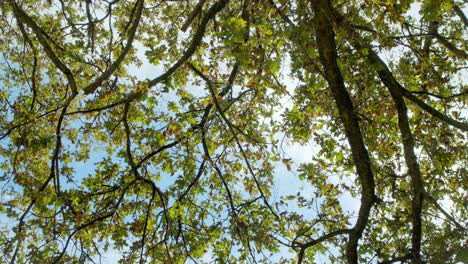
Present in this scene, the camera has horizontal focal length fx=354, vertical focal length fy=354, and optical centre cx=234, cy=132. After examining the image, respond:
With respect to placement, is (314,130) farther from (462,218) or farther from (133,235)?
(133,235)

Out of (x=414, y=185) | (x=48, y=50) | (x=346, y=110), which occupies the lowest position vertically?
(x=414, y=185)

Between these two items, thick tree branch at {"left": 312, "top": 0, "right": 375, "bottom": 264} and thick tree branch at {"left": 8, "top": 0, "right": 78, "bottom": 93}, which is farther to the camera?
thick tree branch at {"left": 8, "top": 0, "right": 78, "bottom": 93}

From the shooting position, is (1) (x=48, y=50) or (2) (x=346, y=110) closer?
(1) (x=48, y=50)

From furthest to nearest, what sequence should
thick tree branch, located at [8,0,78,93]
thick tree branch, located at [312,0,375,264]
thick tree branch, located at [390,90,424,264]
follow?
thick tree branch, located at [390,90,424,264]
thick tree branch, located at [8,0,78,93]
thick tree branch, located at [312,0,375,264]

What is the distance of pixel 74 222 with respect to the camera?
17.8 ft

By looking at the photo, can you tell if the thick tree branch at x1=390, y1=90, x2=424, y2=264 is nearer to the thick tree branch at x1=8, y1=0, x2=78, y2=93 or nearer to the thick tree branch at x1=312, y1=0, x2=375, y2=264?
the thick tree branch at x1=312, y1=0, x2=375, y2=264

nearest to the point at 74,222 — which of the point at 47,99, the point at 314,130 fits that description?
the point at 47,99

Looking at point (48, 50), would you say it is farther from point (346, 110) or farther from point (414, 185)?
point (414, 185)

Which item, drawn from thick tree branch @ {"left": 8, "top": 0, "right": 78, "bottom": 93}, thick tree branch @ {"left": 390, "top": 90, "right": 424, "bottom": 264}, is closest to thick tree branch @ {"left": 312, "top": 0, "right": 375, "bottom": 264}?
thick tree branch @ {"left": 390, "top": 90, "right": 424, "bottom": 264}

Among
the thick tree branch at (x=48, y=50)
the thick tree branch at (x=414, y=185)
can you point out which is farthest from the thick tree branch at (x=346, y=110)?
the thick tree branch at (x=48, y=50)

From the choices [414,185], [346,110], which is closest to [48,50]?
[346,110]

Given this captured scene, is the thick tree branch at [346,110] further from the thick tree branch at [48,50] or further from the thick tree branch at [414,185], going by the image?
the thick tree branch at [48,50]

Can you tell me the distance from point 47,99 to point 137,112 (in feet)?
7.80

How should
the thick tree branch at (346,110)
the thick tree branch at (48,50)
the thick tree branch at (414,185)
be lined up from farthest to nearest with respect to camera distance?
the thick tree branch at (414,185), the thick tree branch at (48,50), the thick tree branch at (346,110)
